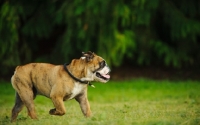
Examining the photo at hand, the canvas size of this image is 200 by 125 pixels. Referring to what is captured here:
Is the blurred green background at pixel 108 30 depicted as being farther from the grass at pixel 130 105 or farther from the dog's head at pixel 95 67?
the dog's head at pixel 95 67

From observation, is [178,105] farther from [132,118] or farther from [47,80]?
[47,80]

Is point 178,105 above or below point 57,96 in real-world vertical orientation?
below

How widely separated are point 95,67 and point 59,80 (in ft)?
2.52

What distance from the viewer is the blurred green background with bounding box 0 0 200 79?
18.6 meters

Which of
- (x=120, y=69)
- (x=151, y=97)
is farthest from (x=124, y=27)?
(x=151, y=97)

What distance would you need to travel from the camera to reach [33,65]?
10055 mm

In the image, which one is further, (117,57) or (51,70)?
(117,57)

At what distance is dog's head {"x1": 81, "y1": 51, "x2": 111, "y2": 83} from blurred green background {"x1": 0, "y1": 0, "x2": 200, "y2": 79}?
343 inches

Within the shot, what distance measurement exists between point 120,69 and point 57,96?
493 inches

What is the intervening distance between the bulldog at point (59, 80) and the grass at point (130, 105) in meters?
0.31

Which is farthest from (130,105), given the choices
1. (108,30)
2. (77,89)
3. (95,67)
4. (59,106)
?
(108,30)

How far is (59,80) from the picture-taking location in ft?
31.0

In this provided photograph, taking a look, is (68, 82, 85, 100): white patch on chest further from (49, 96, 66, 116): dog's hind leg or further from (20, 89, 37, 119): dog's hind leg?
(20, 89, 37, 119): dog's hind leg

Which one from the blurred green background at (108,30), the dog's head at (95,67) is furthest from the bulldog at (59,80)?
the blurred green background at (108,30)
